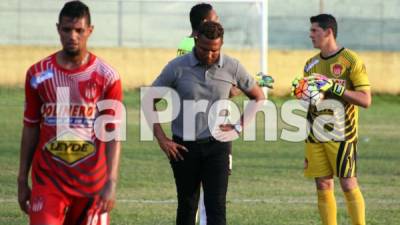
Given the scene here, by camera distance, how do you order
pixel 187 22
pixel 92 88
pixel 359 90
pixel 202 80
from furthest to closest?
pixel 187 22 → pixel 359 90 → pixel 202 80 → pixel 92 88

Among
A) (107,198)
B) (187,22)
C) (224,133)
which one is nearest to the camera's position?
(107,198)

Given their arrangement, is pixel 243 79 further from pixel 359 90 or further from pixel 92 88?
pixel 92 88

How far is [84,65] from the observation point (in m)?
7.18

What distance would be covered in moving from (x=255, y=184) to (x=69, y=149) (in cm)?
783

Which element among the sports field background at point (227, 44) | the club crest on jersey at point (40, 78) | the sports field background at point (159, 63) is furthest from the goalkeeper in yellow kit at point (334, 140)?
the sports field background at point (159, 63)

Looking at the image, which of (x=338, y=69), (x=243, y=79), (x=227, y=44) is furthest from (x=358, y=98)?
(x=227, y=44)

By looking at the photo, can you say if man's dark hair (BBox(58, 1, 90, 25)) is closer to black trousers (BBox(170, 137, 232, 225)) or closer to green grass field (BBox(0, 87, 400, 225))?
black trousers (BBox(170, 137, 232, 225))

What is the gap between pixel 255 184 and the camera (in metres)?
14.8

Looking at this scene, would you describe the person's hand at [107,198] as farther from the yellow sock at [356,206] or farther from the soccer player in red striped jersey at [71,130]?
the yellow sock at [356,206]

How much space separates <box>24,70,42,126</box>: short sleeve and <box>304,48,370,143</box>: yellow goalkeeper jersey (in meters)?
3.90

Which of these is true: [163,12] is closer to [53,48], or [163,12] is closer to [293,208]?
[53,48]

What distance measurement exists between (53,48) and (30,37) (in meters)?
0.85

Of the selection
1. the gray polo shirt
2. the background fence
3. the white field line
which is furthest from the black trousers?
the background fence

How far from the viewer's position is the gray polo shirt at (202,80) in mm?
9133
